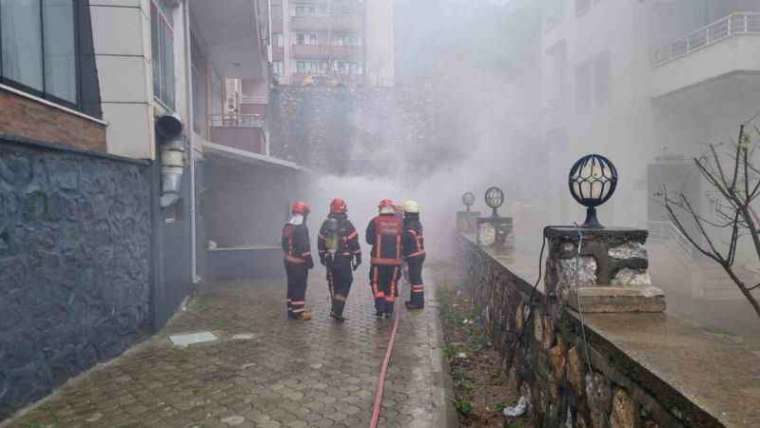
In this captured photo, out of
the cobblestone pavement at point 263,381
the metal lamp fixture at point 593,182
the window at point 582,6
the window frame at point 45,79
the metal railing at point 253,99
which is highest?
the window at point 582,6

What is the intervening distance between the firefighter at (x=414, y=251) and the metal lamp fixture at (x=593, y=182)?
14.6ft

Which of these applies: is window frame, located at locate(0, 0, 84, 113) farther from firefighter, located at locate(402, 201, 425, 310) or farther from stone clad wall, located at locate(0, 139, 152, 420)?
firefighter, located at locate(402, 201, 425, 310)

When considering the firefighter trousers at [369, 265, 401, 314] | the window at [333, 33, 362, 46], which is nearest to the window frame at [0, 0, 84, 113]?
the firefighter trousers at [369, 265, 401, 314]

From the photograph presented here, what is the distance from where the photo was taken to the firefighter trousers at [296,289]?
720 cm

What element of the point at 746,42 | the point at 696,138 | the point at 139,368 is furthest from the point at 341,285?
the point at 696,138

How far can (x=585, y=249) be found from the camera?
3225mm

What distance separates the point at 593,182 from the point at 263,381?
10.7 feet

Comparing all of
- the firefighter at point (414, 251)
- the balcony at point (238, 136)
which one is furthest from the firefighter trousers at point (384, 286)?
the balcony at point (238, 136)

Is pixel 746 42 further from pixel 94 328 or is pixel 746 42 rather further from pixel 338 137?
pixel 338 137

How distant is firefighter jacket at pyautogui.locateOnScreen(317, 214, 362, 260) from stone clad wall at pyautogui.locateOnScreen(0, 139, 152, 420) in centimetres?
244

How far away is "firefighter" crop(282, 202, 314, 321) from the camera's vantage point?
7203 millimetres

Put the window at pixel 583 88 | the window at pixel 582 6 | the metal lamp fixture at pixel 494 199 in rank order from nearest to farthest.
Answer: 1. the metal lamp fixture at pixel 494 199
2. the window at pixel 582 6
3. the window at pixel 583 88

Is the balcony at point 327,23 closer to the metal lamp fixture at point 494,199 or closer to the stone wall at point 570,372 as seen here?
the metal lamp fixture at point 494,199

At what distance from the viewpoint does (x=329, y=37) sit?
130ft
